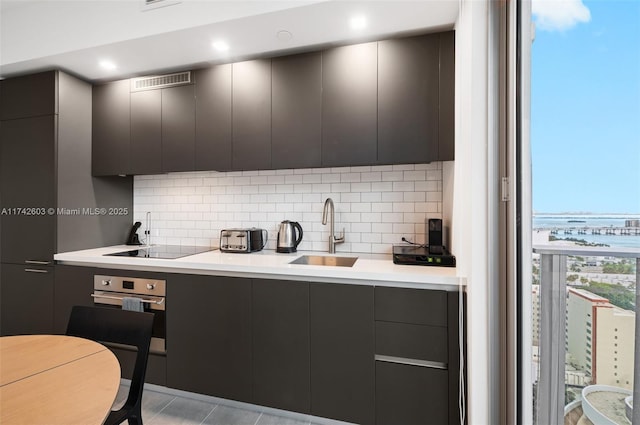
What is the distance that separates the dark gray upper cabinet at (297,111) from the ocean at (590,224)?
1366mm

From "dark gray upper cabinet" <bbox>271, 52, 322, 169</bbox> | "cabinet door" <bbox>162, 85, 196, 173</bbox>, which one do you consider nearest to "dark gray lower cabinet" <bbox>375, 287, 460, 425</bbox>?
"dark gray upper cabinet" <bbox>271, 52, 322, 169</bbox>

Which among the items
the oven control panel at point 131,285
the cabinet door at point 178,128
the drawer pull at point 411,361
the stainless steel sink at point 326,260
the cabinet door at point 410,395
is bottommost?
the cabinet door at point 410,395

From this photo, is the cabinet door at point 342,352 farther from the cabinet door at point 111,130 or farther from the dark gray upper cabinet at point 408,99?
the cabinet door at point 111,130

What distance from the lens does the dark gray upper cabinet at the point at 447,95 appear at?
6.00ft

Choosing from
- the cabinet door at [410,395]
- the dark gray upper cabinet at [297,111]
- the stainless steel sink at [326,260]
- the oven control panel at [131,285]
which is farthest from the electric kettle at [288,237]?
the cabinet door at [410,395]

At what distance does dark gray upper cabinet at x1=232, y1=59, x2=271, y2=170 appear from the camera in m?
2.21

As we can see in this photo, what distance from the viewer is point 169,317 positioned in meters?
2.06

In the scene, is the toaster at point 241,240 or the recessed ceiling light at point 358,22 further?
the toaster at point 241,240

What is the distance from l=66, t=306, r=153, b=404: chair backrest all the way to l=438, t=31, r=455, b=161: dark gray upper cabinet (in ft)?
5.99

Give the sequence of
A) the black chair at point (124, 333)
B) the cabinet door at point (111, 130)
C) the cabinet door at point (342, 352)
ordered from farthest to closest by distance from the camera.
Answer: the cabinet door at point (111, 130)
the cabinet door at point (342, 352)
the black chair at point (124, 333)

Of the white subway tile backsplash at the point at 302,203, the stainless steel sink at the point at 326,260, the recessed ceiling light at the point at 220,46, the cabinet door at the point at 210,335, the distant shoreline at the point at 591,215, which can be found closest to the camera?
the distant shoreline at the point at 591,215

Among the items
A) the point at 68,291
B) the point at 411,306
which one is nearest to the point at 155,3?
the point at 68,291

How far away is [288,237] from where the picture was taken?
2.40m

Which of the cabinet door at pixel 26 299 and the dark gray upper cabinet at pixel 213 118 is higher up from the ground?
the dark gray upper cabinet at pixel 213 118
